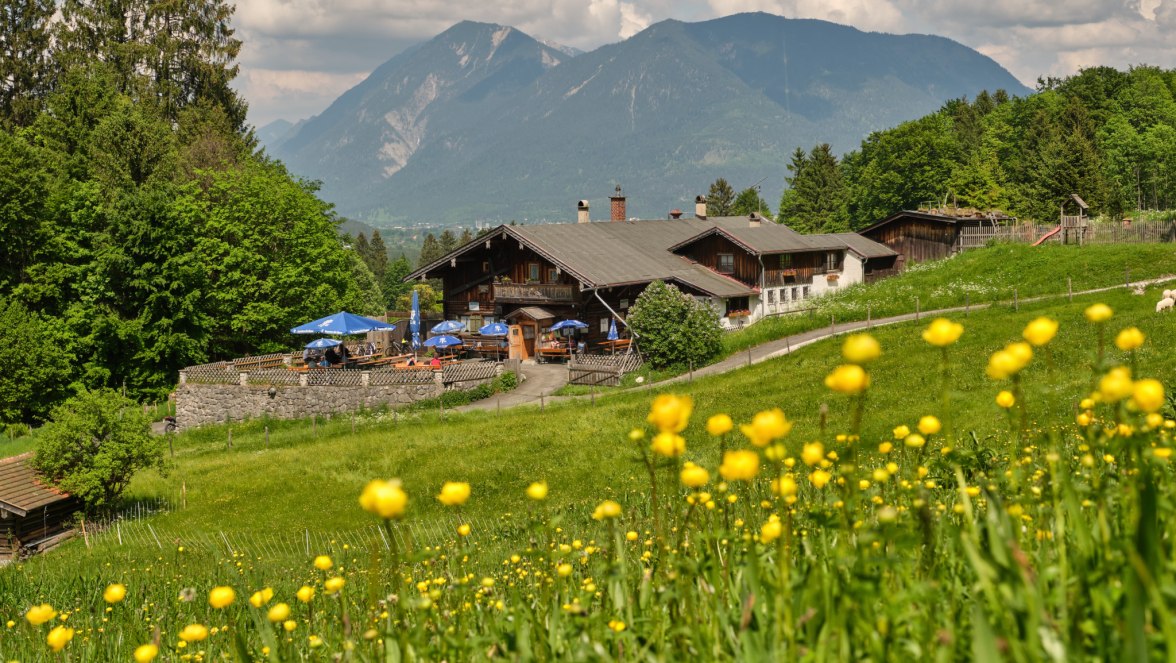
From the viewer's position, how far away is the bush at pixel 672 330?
42219mm

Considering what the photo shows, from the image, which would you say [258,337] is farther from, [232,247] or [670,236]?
[670,236]

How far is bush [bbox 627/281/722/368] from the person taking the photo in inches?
1662

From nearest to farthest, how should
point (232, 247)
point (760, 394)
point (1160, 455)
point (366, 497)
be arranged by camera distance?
point (366, 497), point (1160, 455), point (760, 394), point (232, 247)

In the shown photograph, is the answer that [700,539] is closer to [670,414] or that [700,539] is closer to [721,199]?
[670,414]

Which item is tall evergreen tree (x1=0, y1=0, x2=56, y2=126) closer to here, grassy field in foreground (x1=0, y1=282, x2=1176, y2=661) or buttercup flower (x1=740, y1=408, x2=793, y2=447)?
grassy field in foreground (x1=0, y1=282, x2=1176, y2=661)

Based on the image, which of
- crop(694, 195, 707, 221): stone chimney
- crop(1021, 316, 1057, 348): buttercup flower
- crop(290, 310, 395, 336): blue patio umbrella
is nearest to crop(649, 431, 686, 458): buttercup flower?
crop(1021, 316, 1057, 348): buttercup flower

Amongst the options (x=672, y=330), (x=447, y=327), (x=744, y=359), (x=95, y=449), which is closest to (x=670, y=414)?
(x=95, y=449)

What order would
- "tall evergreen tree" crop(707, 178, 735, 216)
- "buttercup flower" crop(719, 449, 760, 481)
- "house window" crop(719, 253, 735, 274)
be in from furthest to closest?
"tall evergreen tree" crop(707, 178, 735, 216)
"house window" crop(719, 253, 735, 274)
"buttercup flower" crop(719, 449, 760, 481)

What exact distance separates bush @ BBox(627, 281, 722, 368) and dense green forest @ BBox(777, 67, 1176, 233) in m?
49.0

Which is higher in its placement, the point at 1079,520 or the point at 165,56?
the point at 165,56

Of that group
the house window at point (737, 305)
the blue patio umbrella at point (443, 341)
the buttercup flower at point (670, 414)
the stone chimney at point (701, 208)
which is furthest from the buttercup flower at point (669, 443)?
the stone chimney at point (701, 208)

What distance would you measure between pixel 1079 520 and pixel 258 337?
5492 centimetres

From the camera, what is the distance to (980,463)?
6582 millimetres

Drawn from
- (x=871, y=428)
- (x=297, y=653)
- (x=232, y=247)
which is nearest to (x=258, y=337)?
(x=232, y=247)
